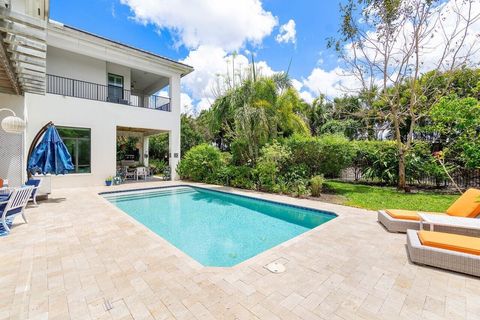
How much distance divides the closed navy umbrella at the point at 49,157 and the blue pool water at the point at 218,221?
9.12ft

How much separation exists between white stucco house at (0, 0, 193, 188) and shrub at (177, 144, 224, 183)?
1523mm

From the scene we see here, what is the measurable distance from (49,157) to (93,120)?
5.27 meters

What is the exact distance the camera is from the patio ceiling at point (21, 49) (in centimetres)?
448

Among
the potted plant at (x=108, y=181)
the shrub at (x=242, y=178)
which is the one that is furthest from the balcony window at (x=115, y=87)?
the shrub at (x=242, y=178)

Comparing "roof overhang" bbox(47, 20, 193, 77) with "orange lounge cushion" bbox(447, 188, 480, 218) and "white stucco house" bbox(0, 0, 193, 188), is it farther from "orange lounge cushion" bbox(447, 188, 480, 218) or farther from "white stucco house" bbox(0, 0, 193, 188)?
"orange lounge cushion" bbox(447, 188, 480, 218)

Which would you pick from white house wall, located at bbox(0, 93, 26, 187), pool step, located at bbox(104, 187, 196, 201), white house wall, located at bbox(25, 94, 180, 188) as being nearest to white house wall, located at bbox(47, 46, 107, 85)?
white house wall, located at bbox(25, 94, 180, 188)

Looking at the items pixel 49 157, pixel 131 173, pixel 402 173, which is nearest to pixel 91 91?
pixel 131 173

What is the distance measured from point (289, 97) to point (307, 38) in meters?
5.03

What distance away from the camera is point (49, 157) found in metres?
8.48

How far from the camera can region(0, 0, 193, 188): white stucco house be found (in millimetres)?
8398

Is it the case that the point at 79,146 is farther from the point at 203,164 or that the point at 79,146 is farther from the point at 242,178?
the point at 242,178

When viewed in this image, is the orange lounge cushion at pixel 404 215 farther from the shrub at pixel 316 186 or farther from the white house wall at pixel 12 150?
the white house wall at pixel 12 150

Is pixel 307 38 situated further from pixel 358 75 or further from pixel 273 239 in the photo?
pixel 273 239

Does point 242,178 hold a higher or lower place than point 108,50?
lower
